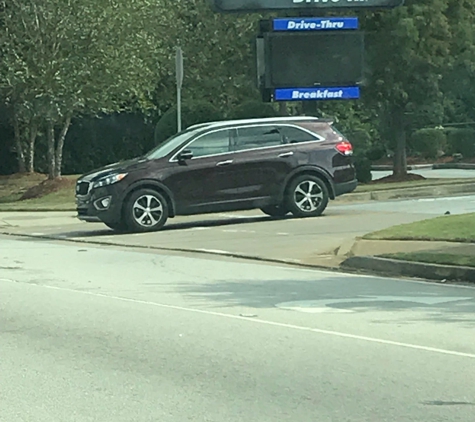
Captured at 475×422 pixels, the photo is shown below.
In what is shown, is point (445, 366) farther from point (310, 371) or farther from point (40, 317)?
point (40, 317)

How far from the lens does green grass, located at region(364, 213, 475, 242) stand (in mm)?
16031

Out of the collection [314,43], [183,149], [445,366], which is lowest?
[445,366]

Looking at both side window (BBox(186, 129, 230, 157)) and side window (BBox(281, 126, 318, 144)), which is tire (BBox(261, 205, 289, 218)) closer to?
side window (BBox(281, 126, 318, 144))

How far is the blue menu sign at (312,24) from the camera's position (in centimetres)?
2247

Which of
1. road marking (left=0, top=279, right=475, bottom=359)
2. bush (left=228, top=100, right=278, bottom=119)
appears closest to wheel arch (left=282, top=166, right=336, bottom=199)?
road marking (left=0, top=279, right=475, bottom=359)

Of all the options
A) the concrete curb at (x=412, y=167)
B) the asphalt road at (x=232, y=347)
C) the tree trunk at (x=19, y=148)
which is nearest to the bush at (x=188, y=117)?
the tree trunk at (x=19, y=148)

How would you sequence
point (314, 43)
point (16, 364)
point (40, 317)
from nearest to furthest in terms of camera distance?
1. point (16, 364)
2. point (40, 317)
3. point (314, 43)

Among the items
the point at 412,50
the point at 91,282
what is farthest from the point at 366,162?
the point at 91,282

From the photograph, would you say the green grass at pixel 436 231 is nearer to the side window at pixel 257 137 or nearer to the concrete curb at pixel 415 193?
the side window at pixel 257 137

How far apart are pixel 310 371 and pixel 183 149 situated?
12147 millimetres

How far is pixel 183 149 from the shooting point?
67.3 feet

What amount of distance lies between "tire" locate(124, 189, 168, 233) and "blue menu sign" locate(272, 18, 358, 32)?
455cm

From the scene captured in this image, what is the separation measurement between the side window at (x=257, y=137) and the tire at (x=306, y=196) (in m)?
0.82

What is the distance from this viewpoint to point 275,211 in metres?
22.0
